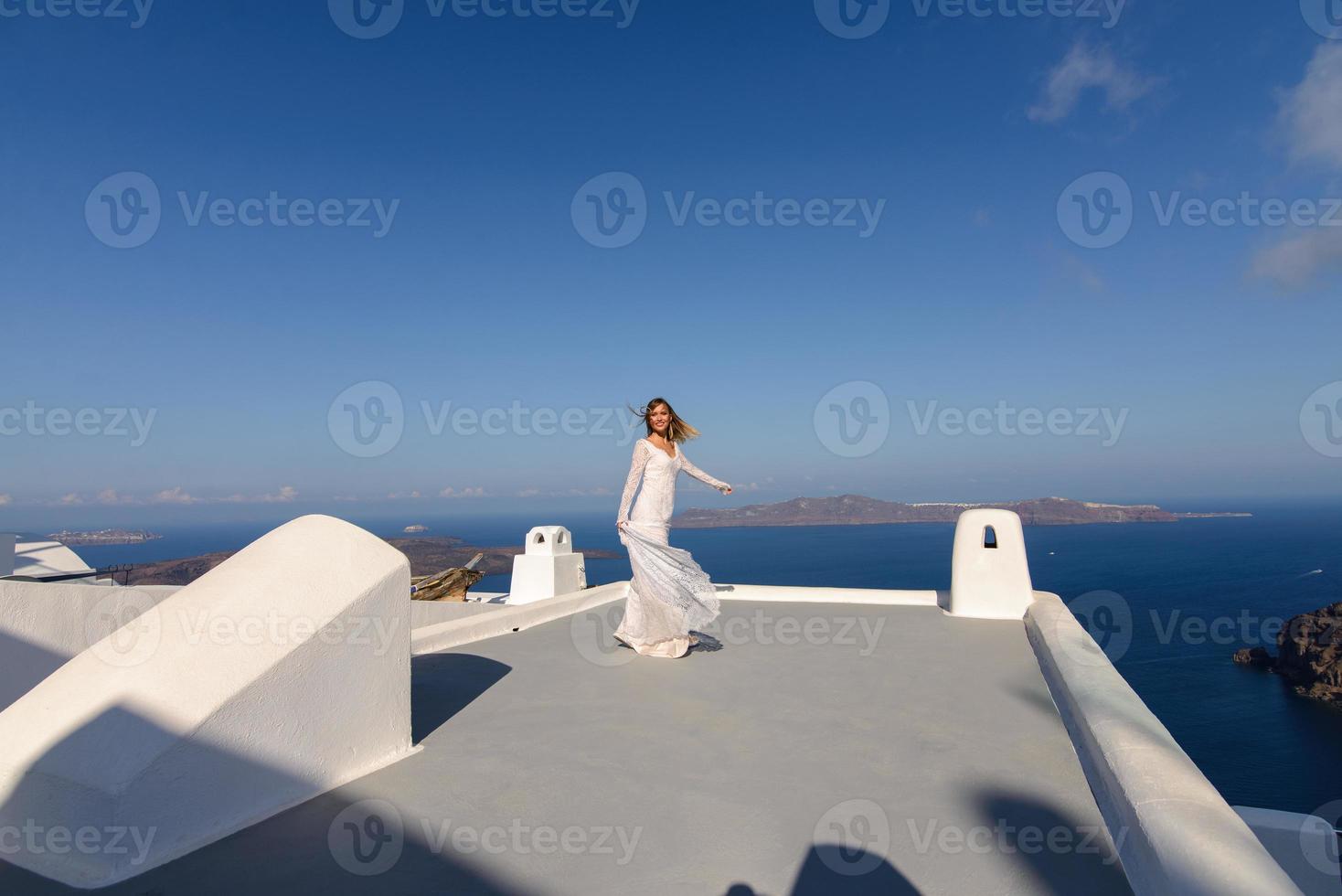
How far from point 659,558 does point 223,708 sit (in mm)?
3607

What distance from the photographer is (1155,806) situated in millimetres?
2184

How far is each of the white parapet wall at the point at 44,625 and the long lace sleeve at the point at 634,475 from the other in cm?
493

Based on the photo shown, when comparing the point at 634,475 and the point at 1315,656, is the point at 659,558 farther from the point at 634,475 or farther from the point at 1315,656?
the point at 1315,656

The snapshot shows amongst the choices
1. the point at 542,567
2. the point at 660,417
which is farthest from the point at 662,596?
the point at 542,567

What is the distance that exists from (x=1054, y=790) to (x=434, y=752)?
2.86 meters

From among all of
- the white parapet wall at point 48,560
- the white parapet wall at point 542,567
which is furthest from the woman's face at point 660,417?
the white parapet wall at point 48,560

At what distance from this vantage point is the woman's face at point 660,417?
19.2 ft

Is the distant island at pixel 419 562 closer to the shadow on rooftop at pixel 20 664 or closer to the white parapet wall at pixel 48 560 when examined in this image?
the white parapet wall at pixel 48 560

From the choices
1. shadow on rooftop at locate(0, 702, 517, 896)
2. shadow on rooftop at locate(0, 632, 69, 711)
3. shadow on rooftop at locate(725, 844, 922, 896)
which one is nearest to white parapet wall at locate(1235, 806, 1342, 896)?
shadow on rooftop at locate(725, 844, 922, 896)

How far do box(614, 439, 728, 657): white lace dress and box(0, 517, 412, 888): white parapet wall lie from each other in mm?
2643

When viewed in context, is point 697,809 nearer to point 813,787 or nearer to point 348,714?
point 813,787

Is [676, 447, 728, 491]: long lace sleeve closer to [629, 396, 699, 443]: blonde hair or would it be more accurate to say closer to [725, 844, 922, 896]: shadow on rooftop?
[629, 396, 699, 443]: blonde hair

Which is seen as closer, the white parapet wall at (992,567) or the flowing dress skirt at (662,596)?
the flowing dress skirt at (662,596)

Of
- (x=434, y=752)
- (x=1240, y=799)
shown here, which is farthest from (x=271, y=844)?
(x=1240, y=799)
